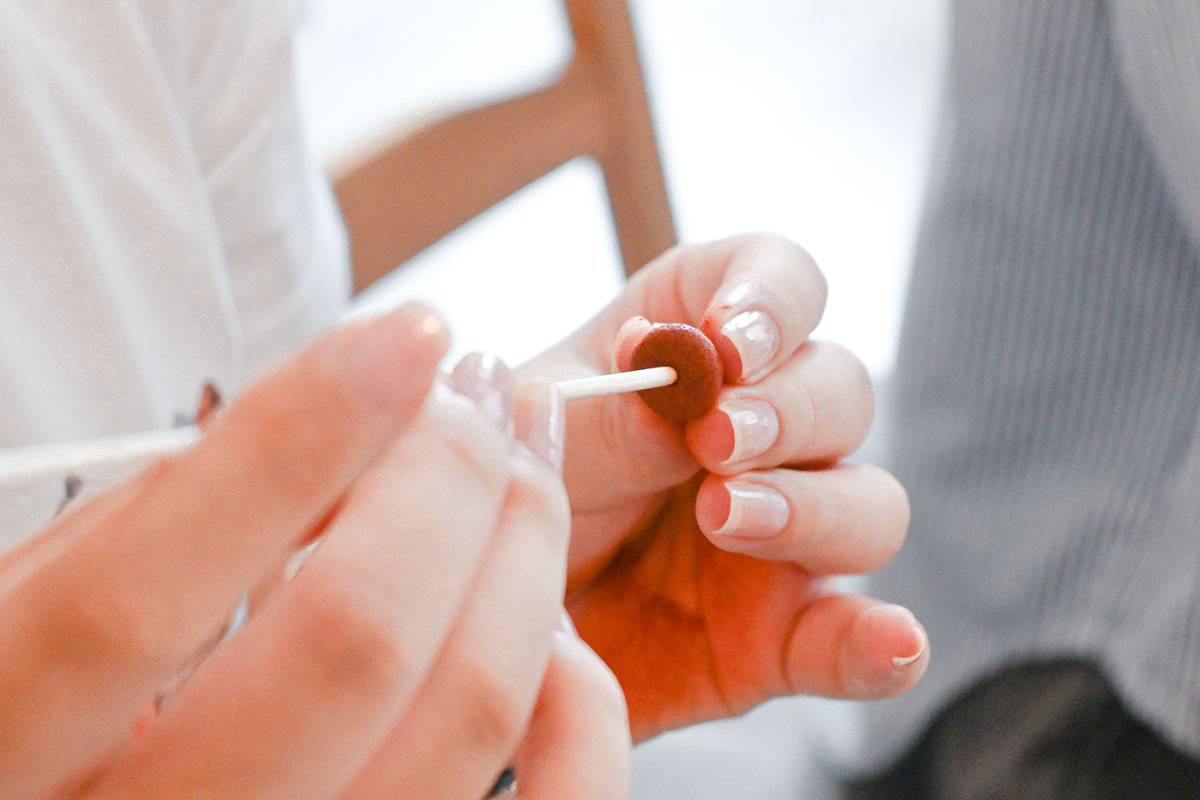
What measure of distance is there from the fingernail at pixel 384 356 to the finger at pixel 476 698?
0.15ft

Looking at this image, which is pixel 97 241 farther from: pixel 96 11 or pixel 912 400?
pixel 912 400

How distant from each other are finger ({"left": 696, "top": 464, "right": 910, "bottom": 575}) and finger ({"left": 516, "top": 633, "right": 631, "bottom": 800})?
0.10 metres

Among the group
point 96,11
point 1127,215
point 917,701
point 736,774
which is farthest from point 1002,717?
point 96,11

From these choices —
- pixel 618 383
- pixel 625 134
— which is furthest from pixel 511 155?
pixel 618 383

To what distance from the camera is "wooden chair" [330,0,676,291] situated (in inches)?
21.2

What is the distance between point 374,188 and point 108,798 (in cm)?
41

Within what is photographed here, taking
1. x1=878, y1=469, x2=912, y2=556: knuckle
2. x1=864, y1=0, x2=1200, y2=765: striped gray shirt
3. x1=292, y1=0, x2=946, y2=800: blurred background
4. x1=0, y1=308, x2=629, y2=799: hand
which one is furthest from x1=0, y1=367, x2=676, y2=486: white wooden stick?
x1=292, y1=0, x2=946, y2=800: blurred background

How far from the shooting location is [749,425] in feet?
1.08

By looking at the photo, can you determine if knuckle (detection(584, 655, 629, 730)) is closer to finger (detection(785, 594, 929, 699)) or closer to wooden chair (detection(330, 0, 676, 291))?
finger (detection(785, 594, 929, 699))

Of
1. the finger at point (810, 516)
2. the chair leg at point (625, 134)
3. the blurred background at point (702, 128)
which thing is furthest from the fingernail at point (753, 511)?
the blurred background at point (702, 128)

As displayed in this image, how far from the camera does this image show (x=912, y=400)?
622 mm

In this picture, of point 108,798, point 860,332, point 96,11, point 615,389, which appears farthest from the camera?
point 860,332

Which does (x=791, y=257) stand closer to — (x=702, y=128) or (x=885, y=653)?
(x=885, y=653)

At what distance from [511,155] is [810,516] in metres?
0.31
